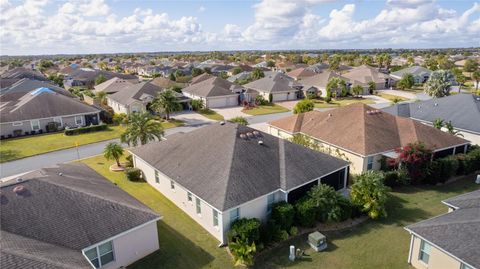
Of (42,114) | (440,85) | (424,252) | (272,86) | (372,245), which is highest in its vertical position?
(440,85)

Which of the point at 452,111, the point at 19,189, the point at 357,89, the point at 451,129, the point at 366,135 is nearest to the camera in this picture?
the point at 19,189

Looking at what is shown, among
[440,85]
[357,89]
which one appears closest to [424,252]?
[440,85]

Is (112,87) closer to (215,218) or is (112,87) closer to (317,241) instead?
(215,218)

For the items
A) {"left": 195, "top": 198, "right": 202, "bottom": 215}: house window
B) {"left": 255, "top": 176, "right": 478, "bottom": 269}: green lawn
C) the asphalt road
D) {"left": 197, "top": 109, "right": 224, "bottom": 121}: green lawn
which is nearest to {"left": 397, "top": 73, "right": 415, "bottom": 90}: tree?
{"left": 197, "top": 109, "right": 224, "bottom": 121}: green lawn

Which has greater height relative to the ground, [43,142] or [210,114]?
[210,114]

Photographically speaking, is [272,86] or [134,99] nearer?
[134,99]

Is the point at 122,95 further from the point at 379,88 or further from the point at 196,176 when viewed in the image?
the point at 379,88

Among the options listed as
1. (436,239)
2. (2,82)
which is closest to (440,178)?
(436,239)

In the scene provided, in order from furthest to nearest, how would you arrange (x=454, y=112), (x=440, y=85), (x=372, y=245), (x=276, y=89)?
(x=276, y=89) → (x=440, y=85) → (x=454, y=112) → (x=372, y=245)
